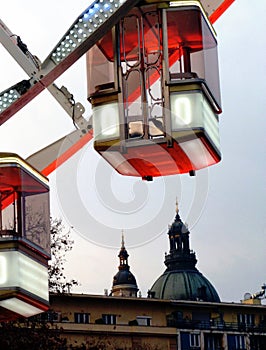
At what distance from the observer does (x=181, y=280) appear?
174 metres

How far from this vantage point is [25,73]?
8.83m

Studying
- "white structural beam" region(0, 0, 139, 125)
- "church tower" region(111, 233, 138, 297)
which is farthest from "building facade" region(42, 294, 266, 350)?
"white structural beam" region(0, 0, 139, 125)

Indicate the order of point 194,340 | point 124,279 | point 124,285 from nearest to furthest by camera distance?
point 194,340, point 124,279, point 124,285

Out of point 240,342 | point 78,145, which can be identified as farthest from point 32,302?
point 240,342

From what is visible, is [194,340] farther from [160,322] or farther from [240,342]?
[160,322]

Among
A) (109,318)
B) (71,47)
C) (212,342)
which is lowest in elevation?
(71,47)

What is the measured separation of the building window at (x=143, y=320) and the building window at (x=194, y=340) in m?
8.51

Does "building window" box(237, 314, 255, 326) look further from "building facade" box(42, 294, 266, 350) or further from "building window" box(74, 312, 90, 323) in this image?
"building window" box(74, 312, 90, 323)

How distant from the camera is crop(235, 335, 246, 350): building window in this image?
401ft

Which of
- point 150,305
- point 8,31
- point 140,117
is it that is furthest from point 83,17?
point 150,305

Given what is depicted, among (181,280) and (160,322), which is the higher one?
(181,280)

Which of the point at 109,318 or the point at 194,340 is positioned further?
the point at 194,340

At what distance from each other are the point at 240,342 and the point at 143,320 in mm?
13260

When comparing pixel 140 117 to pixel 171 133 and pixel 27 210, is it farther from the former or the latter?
pixel 27 210
